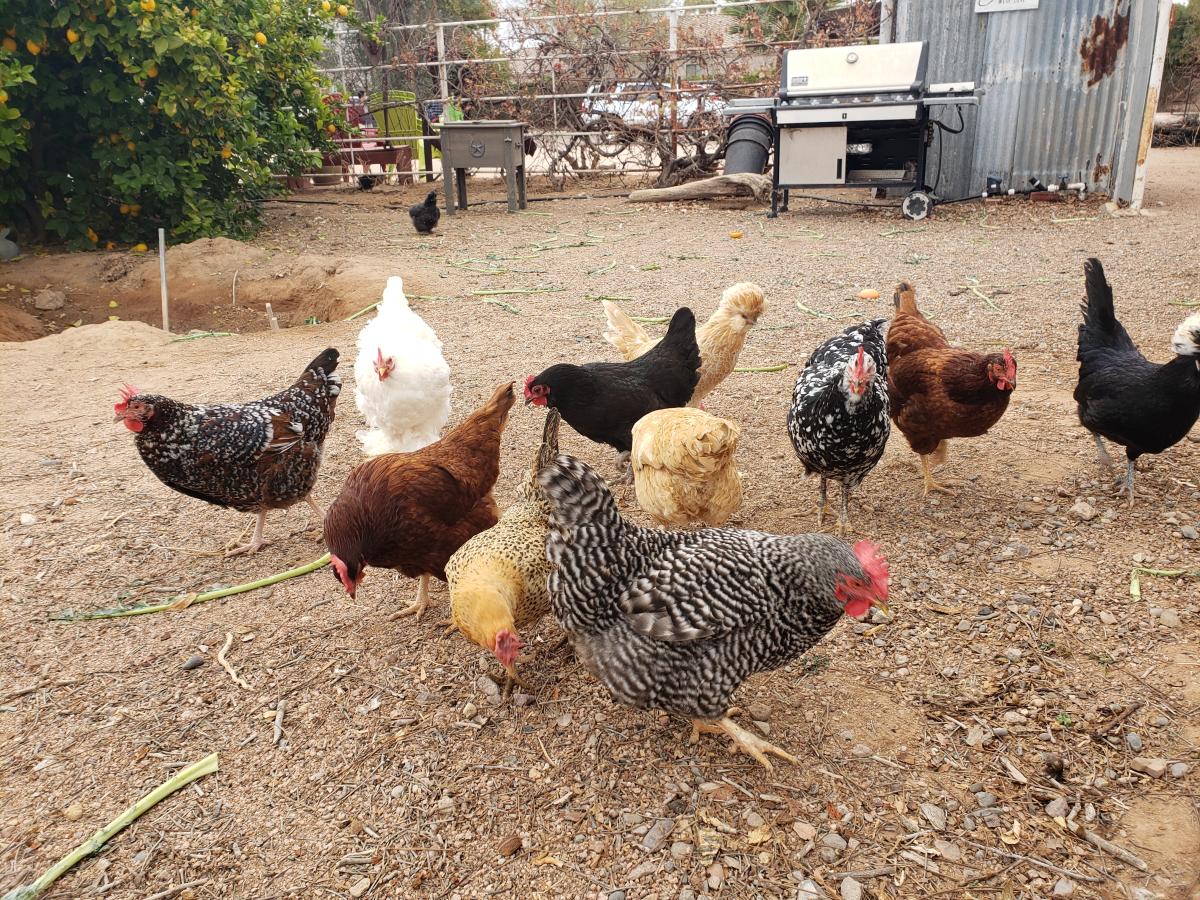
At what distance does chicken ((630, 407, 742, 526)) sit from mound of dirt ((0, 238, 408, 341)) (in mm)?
5311

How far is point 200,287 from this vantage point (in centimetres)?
856

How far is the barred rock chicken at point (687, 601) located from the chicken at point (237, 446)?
1.91m

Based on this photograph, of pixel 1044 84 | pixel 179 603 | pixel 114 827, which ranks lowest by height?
pixel 114 827

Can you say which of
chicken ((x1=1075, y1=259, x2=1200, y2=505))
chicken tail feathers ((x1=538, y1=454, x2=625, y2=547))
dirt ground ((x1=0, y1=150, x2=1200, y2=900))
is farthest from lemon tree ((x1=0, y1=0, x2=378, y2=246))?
chicken ((x1=1075, y1=259, x2=1200, y2=505))

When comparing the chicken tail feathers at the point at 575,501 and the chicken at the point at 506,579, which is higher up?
the chicken tail feathers at the point at 575,501

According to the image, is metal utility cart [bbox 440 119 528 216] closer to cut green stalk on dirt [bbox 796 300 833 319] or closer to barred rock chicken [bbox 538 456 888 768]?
cut green stalk on dirt [bbox 796 300 833 319]

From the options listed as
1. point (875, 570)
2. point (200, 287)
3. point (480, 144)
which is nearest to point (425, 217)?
point (480, 144)

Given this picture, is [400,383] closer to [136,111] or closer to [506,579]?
[506,579]

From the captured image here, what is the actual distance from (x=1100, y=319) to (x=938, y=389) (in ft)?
3.57

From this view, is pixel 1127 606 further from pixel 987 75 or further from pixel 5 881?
pixel 987 75

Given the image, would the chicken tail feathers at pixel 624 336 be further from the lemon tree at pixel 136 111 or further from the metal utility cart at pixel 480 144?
the metal utility cart at pixel 480 144

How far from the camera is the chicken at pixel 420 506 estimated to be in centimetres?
307

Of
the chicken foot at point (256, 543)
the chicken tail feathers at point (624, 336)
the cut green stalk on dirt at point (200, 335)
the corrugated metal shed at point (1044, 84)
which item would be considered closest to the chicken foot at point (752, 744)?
the chicken foot at point (256, 543)

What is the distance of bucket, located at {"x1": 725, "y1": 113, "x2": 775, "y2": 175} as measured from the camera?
13.5m
